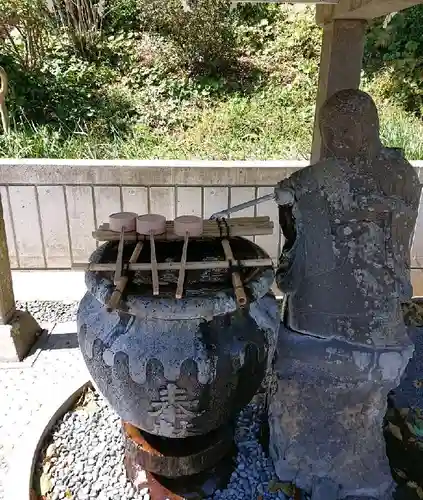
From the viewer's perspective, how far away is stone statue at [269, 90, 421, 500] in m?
2.25

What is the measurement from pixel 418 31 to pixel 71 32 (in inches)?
250

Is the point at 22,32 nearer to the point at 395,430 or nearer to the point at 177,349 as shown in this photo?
the point at 177,349

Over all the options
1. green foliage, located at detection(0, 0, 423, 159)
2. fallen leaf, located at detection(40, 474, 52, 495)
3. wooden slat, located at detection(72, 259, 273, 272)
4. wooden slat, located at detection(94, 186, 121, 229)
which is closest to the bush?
green foliage, located at detection(0, 0, 423, 159)

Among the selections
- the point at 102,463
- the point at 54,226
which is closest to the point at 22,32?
the point at 54,226

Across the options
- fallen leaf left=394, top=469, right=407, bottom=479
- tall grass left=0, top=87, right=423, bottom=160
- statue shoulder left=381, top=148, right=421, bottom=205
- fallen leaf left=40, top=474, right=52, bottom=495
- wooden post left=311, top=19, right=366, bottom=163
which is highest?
wooden post left=311, top=19, right=366, bottom=163

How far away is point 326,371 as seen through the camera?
2.40 meters

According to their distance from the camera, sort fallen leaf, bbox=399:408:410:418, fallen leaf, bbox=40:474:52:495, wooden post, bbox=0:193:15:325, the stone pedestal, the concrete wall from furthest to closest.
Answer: the concrete wall
wooden post, bbox=0:193:15:325
fallen leaf, bbox=399:408:410:418
fallen leaf, bbox=40:474:52:495
the stone pedestal

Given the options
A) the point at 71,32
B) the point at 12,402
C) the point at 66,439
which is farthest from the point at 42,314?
the point at 71,32

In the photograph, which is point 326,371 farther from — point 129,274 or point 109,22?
point 109,22

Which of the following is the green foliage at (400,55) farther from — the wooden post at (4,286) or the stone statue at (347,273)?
the wooden post at (4,286)

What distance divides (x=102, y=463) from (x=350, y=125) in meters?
2.28

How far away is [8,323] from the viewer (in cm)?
385

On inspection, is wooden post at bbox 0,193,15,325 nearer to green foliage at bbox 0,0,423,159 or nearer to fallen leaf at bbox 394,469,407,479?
green foliage at bbox 0,0,423,159

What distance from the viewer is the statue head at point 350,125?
2.16m
